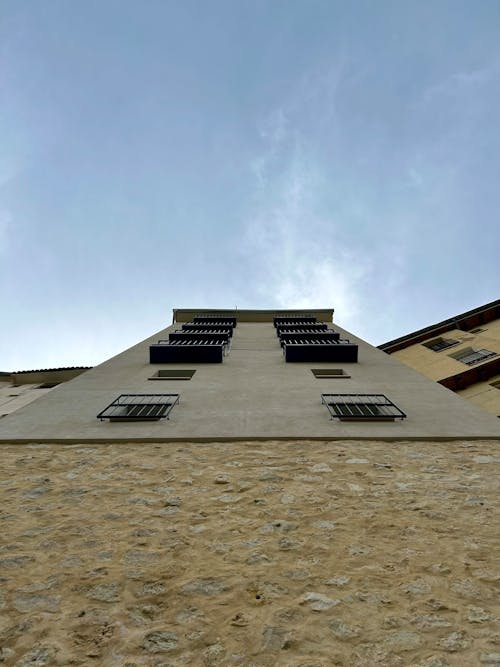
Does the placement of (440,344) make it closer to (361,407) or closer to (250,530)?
(361,407)

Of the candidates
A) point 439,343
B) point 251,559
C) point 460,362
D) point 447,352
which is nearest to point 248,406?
point 251,559

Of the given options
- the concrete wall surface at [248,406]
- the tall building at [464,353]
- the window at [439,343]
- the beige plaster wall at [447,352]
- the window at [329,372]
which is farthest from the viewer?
the window at [439,343]

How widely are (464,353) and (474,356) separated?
0.90 meters

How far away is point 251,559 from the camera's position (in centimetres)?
475

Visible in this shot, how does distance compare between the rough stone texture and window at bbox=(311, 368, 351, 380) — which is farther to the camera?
window at bbox=(311, 368, 351, 380)

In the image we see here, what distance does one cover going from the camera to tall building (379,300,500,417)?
17.0 metres

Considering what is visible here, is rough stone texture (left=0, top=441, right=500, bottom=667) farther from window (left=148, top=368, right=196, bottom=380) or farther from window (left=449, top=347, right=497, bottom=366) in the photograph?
window (left=449, top=347, right=497, bottom=366)

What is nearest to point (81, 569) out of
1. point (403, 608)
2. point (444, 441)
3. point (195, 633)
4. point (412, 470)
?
point (195, 633)

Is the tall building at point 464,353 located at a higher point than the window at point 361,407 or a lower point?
higher

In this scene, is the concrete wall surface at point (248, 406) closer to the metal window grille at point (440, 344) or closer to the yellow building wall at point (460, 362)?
the yellow building wall at point (460, 362)

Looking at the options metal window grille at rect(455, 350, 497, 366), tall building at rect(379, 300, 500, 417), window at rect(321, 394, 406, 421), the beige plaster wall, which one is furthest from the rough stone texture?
the beige plaster wall

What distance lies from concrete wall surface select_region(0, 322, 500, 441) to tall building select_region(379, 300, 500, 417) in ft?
16.8

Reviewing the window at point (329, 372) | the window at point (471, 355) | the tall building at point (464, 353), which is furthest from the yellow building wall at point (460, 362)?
the window at point (329, 372)

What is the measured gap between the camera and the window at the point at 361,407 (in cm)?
888
